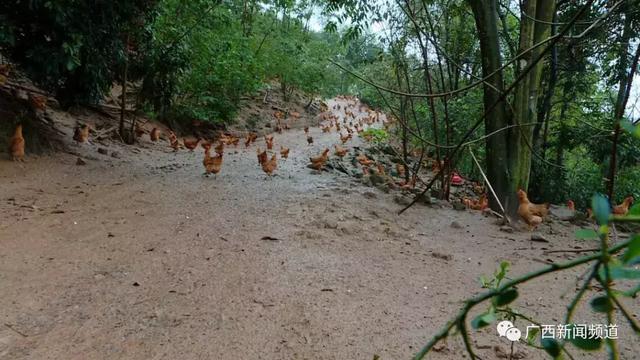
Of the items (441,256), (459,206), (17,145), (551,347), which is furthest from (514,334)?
(17,145)

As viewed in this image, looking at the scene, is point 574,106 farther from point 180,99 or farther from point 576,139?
point 180,99

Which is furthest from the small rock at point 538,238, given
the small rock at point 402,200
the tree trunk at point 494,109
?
the small rock at point 402,200

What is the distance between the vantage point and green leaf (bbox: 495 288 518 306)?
0.55 meters

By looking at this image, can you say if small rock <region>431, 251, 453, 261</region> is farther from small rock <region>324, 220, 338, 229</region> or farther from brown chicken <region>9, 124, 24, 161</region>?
brown chicken <region>9, 124, 24, 161</region>

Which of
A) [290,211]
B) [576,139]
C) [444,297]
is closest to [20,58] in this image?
[290,211]

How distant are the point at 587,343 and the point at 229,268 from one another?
317 centimetres

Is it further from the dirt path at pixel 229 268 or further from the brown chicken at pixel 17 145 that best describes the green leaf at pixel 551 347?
the brown chicken at pixel 17 145

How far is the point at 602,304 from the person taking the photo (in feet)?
1.66

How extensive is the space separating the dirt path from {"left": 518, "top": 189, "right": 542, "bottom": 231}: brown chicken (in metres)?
0.30

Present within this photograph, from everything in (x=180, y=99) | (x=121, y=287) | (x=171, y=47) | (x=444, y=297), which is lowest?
(x=121, y=287)

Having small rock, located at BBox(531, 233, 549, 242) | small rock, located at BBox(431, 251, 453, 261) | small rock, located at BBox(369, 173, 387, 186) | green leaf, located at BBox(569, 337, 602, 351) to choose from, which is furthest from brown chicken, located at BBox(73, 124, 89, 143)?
green leaf, located at BBox(569, 337, 602, 351)

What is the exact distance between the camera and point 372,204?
19.2 feet

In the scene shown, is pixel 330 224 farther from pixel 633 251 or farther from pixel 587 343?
pixel 633 251

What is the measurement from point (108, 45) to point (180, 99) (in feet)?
18.1
